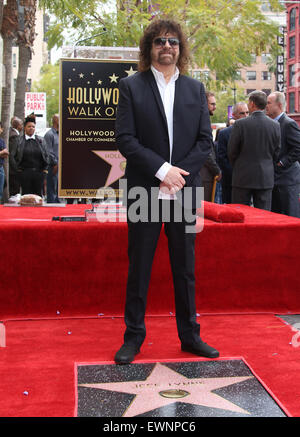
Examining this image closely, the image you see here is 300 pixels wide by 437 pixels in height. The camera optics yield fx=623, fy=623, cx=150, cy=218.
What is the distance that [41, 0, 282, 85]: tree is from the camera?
673 inches

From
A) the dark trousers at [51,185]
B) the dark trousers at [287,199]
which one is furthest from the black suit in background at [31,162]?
the dark trousers at [287,199]

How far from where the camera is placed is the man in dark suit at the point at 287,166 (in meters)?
7.39

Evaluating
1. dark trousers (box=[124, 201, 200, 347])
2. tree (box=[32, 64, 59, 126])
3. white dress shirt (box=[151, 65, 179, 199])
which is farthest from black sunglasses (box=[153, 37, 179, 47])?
tree (box=[32, 64, 59, 126])

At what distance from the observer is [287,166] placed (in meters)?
7.39

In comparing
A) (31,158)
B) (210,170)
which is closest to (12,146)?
(31,158)

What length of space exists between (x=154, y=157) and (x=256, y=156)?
350cm

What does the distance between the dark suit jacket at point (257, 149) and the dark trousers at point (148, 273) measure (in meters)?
3.16

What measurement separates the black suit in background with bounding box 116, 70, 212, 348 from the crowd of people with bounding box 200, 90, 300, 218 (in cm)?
313

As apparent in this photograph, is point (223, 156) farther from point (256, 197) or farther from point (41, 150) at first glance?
point (41, 150)

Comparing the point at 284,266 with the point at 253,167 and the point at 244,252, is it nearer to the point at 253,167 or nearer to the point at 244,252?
the point at 244,252

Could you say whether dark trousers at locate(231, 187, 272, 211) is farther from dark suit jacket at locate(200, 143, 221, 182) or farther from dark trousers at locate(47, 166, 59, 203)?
dark trousers at locate(47, 166, 59, 203)

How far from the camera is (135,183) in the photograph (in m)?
3.82

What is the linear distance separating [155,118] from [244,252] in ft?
5.50

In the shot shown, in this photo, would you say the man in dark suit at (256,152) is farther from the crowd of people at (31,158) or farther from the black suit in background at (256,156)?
the crowd of people at (31,158)
